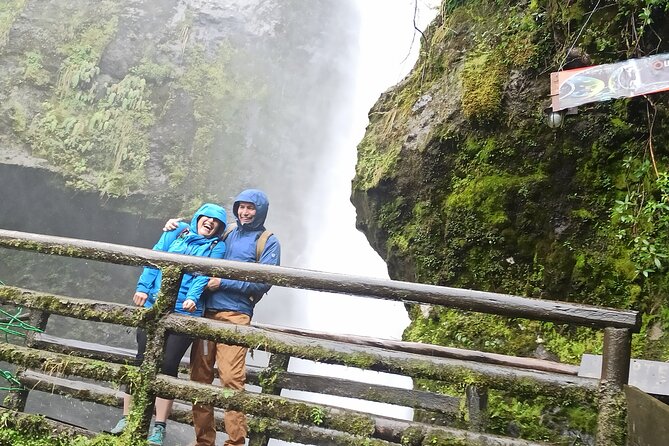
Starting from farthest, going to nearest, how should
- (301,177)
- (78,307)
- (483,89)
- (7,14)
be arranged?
(301,177), (7,14), (483,89), (78,307)

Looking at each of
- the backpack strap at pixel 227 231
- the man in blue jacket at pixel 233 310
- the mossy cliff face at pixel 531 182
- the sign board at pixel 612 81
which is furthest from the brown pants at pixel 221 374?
the sign board at pixel 612 81

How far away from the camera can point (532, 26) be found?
5750 millimetres

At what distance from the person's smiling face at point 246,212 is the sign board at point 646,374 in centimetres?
246

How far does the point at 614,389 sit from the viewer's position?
235 centimetres

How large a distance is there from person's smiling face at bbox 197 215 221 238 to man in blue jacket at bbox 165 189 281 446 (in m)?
0.13

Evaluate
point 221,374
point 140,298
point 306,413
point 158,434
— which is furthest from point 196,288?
point 306,413

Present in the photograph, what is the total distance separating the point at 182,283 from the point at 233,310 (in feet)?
1.48


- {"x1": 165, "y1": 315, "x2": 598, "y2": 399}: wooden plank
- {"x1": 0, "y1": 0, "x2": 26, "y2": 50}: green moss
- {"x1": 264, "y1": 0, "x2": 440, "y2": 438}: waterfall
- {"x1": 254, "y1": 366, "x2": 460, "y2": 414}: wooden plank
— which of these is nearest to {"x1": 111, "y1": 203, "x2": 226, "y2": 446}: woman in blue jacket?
{"x1": 165, "y1": 315, "x2": 598, "y2": 399}: wooden plank

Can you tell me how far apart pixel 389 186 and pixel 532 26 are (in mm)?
2630

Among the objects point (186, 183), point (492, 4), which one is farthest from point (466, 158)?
point (186, 183)

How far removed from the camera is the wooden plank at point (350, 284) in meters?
2.42

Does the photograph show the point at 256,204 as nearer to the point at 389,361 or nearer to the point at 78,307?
the point at 78,307

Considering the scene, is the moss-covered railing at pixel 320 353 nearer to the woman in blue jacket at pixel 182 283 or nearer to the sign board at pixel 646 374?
the sign board at pixel 646 374

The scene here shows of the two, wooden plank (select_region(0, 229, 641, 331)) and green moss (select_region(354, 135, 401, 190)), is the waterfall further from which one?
wooden plank (select_region(0, 229, 641, 331))
